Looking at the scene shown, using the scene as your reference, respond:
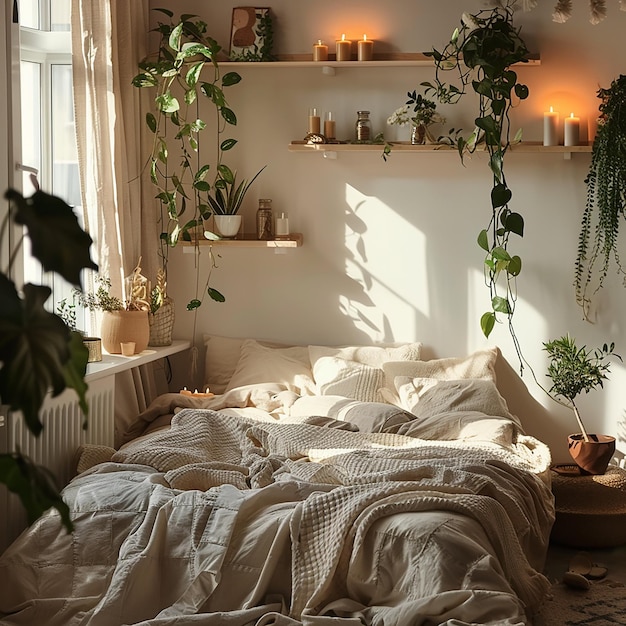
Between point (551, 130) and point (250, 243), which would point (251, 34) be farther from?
point (551, 130)

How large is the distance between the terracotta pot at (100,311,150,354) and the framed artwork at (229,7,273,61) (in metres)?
1.41

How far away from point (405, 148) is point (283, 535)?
243cm

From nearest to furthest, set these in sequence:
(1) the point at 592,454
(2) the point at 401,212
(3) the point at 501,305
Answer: (1) the point at 592,454 → (3) the point at 501,305 → (2) the point at 401,212

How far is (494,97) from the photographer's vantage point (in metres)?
4.28

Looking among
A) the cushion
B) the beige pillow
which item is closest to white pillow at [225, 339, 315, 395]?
the cushion

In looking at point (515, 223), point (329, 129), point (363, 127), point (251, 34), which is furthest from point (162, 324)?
point (515, 223)

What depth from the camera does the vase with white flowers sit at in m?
4.41

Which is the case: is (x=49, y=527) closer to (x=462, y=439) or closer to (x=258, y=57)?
(x=462, y=439)

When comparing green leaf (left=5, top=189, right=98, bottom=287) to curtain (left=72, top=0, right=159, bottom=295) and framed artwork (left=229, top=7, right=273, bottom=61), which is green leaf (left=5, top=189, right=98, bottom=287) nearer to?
curtain (left=72, top=0, right=159, bottom=295)

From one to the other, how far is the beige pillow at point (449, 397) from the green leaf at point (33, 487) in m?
3.23

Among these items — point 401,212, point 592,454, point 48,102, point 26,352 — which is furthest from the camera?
point 401,212

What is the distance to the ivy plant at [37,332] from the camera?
81 cm

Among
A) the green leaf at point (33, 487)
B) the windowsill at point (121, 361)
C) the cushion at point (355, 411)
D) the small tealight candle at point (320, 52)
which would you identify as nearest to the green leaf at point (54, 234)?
the green leaf at point (33, 487)

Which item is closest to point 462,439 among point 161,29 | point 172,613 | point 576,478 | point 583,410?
point 576,478
